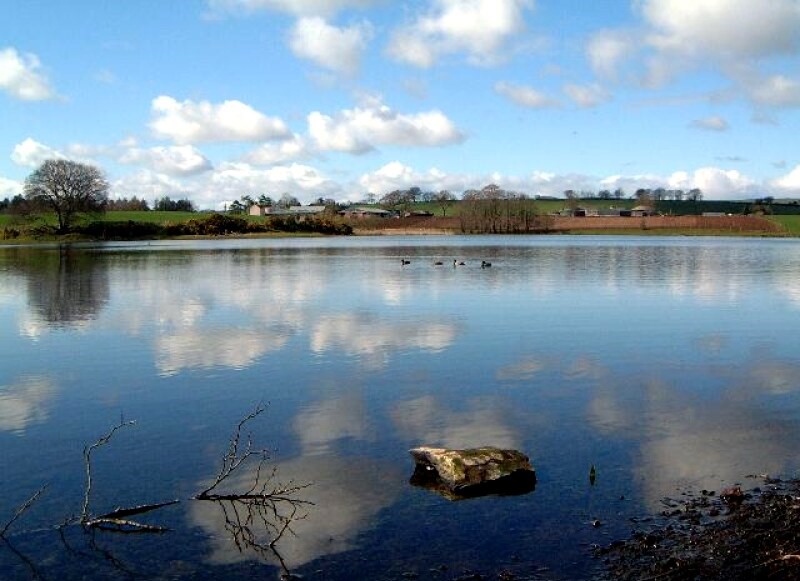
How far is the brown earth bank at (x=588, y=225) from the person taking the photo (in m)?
156

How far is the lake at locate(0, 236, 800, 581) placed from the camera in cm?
974

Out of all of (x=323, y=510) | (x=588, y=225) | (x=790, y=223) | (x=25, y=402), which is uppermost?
(x=790, y=223)

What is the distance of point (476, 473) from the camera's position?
11.5 meters

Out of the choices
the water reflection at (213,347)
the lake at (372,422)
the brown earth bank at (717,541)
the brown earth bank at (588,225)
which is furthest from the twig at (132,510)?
the brown earth bank at (588,225)

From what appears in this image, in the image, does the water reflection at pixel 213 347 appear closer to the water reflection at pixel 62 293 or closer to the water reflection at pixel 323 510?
the water reflection at pixel 62 293

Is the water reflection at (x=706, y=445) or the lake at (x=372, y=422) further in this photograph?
the water reflection at (x=706, y=445)

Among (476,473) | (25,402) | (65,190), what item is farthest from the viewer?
(65,190)

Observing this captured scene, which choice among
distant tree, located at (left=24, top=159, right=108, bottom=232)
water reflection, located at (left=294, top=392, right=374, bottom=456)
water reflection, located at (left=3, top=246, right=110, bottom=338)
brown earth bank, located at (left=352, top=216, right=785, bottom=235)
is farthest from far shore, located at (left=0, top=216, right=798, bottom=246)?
water reflection, located at (left=294, top=392, right=374, bottom=456)

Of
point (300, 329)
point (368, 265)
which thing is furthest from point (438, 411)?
point (368, 265)


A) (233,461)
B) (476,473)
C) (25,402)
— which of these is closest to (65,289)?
(25,402)

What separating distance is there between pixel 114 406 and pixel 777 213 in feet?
669

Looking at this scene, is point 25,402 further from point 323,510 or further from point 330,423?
point 323,510

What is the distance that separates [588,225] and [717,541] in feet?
540

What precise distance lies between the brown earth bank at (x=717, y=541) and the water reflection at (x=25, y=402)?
11180 millimetres
